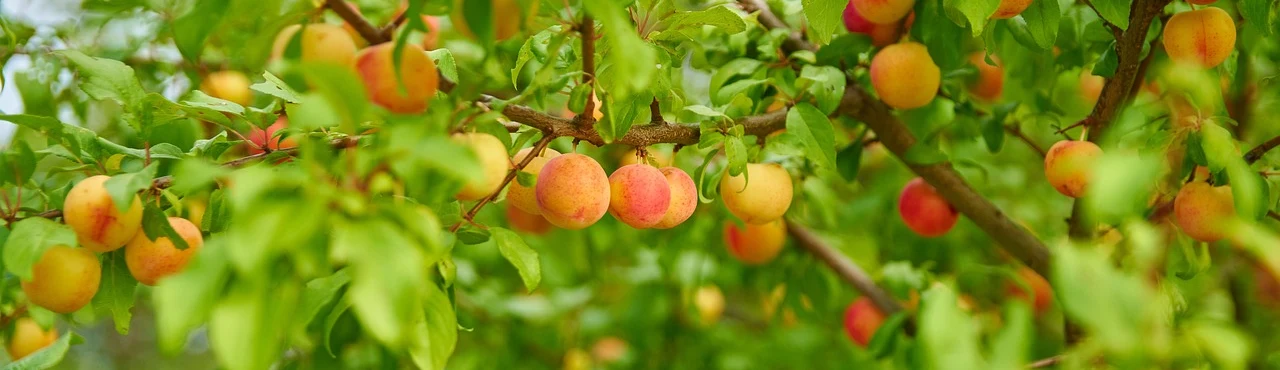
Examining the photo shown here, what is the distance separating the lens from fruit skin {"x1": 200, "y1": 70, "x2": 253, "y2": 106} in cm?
156

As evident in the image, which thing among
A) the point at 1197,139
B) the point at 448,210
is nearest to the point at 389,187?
the point at 448,210

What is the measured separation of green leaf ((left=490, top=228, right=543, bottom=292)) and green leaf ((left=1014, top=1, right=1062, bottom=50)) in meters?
0.58

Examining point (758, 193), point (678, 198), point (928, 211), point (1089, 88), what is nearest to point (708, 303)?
point (928, 211)

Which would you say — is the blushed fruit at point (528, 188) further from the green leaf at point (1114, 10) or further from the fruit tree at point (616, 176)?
the green leaf at point (1114, 10)

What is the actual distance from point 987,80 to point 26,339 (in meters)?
1.57

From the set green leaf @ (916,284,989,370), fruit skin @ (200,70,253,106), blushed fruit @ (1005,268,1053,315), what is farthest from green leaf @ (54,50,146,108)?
blushed fruit @ (1005,268,1053,315)

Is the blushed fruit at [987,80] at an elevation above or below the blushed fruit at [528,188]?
below

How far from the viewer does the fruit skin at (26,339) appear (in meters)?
1.25

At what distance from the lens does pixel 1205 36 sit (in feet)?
3.34

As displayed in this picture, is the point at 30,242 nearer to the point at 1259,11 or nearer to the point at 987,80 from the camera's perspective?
the point at 1259,11

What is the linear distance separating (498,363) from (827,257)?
27.1 inches

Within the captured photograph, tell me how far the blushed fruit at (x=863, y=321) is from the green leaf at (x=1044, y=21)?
2.49ft

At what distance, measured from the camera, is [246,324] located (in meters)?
0.50

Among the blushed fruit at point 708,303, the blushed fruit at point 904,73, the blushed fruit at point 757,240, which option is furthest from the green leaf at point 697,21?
the blushed fruit at point 708,303
